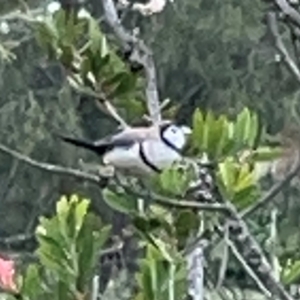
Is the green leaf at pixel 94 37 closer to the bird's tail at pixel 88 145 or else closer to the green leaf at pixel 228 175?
the bird's tail at pixel 88 145

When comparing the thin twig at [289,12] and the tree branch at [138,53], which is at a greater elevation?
the tree branch at [138,53]

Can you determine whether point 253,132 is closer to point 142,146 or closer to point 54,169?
point 54,169

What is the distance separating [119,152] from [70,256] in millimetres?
1015

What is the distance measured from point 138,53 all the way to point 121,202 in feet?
1.34

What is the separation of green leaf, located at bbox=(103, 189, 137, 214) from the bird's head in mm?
195

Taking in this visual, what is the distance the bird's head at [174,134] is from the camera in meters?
2.25

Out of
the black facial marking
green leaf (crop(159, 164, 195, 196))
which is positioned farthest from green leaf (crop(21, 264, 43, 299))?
the black facial marking

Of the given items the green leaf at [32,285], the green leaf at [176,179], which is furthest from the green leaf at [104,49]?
the green leaf at [32,285]

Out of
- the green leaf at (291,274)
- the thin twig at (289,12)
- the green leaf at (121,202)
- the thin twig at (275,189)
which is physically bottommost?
the green leaf at (291,274)

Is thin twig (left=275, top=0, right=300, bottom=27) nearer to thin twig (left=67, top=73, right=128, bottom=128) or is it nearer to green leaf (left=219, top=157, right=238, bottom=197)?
green leaf (left=219, top=157, right=238, bottom=197)

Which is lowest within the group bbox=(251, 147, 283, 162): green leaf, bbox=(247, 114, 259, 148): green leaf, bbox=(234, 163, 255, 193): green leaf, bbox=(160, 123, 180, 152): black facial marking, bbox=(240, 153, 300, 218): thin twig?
bbox=(240, 153, 300, 218): thin twig

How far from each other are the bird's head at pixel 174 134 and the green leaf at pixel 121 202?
195 millimetres

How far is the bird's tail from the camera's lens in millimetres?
2462

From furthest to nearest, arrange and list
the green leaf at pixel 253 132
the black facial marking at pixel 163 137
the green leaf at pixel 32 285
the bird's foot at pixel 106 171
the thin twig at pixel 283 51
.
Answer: the black facial marking at pixel 163 137
the bird's foot at pixel 106 171
the green leaf at pixel 253 132
the thin twig at pixel 283 51
the green leaf at pixel 32 285
